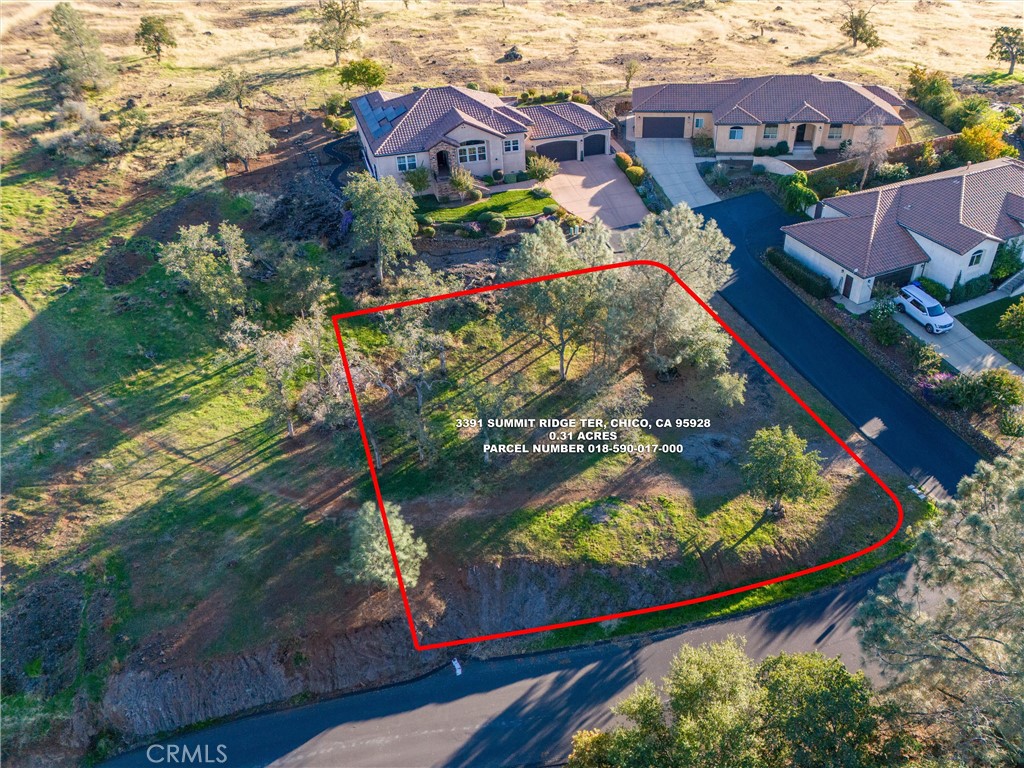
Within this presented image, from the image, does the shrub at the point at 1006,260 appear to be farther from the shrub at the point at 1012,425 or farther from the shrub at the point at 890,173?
the shrub at the point at 1012,425

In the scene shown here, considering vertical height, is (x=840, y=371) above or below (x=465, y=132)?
below

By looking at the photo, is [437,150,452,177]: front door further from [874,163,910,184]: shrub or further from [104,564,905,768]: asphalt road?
[104,564,905,768]: asphalt road

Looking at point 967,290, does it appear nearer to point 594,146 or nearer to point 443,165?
point 594,146

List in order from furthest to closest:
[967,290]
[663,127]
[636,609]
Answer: [663,127] < [967,290] < [636,609]

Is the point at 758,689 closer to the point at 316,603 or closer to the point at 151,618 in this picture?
the point at 316,603

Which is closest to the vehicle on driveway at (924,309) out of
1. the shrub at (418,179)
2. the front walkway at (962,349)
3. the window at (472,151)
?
the front walkway at (962,349)

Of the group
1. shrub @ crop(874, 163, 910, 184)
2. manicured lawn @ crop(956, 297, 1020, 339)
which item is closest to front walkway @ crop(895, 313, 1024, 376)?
manicured lawn @ crop(956, 297, 1020, 339)

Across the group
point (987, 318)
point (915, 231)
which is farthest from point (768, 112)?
point (987, 318)
